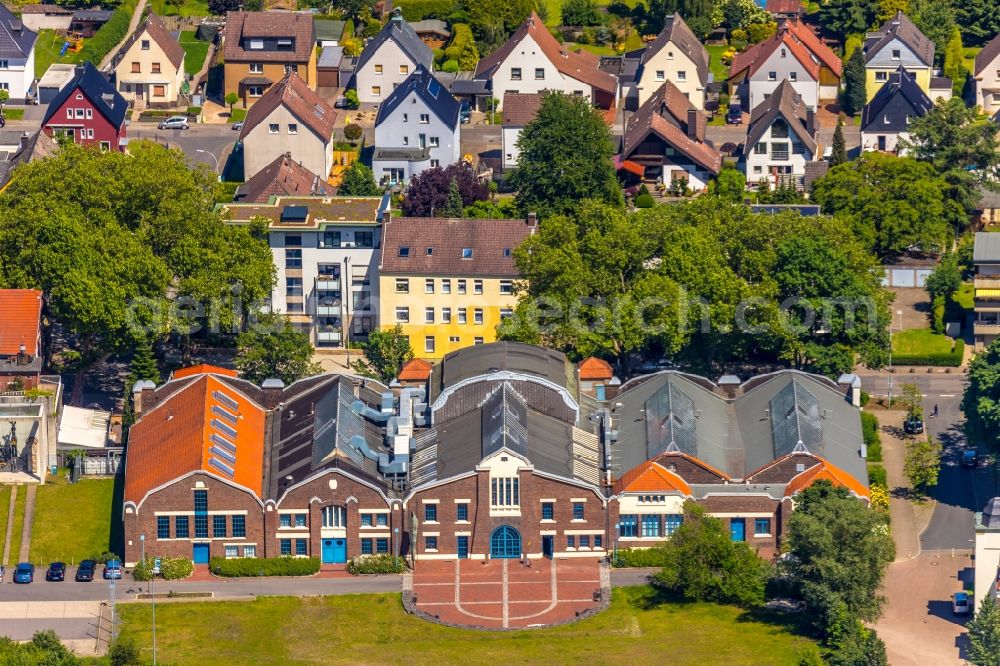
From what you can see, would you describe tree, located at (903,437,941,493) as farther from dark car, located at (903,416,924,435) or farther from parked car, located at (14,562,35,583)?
parked car, located at (14,562,35,583)

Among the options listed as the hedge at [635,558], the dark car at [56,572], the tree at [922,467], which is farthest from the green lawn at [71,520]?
the tree at [922,467]

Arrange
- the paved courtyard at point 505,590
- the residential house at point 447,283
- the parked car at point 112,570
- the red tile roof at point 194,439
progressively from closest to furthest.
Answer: the paved courtyard at point 505,590 → the parked car at point 112,570 → the red tile roof at point 194,439 → the residential house at point 447,283

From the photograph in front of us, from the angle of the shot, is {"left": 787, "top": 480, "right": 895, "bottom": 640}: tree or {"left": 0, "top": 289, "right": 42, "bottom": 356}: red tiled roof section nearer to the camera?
{"left": 787, "top": 480, "right": 895, "bottom": 640}: tree

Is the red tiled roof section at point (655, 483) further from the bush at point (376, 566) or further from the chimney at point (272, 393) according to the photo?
the chimney at point (272, 393)

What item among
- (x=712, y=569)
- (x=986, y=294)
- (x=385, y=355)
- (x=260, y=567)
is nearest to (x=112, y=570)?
(x=260, y=567)

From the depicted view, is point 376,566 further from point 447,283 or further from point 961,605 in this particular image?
point 961,605

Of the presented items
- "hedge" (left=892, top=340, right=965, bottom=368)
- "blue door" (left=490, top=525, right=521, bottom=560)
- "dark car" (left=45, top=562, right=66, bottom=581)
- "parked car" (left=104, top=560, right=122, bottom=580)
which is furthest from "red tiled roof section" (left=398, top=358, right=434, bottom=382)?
"hedge" (left=892, top=340, right=965, bottom=368)

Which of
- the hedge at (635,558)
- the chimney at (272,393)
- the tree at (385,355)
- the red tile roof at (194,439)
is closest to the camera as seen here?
the hedge at (635,558)
